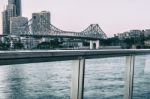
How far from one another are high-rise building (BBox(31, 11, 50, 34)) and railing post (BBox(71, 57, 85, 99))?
307 feet

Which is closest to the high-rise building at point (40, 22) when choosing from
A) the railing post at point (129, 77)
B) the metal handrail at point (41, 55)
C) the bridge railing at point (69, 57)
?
the railing post at point (129, 77)

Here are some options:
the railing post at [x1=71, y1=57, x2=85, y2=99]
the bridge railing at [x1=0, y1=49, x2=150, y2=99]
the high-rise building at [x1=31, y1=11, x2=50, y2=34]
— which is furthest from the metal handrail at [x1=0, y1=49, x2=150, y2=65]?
the high-rise building at [x1=31, y1=11, x2=50, y2=34]

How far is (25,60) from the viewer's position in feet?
15.7

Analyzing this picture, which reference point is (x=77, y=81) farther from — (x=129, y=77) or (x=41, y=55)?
(x=129, y=77)

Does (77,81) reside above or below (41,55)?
below

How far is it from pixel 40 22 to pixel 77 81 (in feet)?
341

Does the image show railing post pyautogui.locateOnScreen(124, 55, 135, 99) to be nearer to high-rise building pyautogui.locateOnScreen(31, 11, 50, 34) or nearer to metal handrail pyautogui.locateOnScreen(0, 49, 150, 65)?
metal handrail pyautogui.locateOnScreen(0, 49, 150, 65)

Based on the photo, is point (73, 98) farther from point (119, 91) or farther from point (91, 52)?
point (119, 91)

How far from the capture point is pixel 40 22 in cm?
10900

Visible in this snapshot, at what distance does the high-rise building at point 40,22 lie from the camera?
336ft

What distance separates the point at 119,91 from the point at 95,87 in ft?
8.87

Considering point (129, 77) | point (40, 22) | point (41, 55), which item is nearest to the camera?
point (41, 55)

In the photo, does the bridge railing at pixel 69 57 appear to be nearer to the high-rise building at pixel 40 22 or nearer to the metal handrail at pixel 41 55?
the metal handrail at pixel 41 55

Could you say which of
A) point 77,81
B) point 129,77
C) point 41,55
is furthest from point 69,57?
point 129,77
